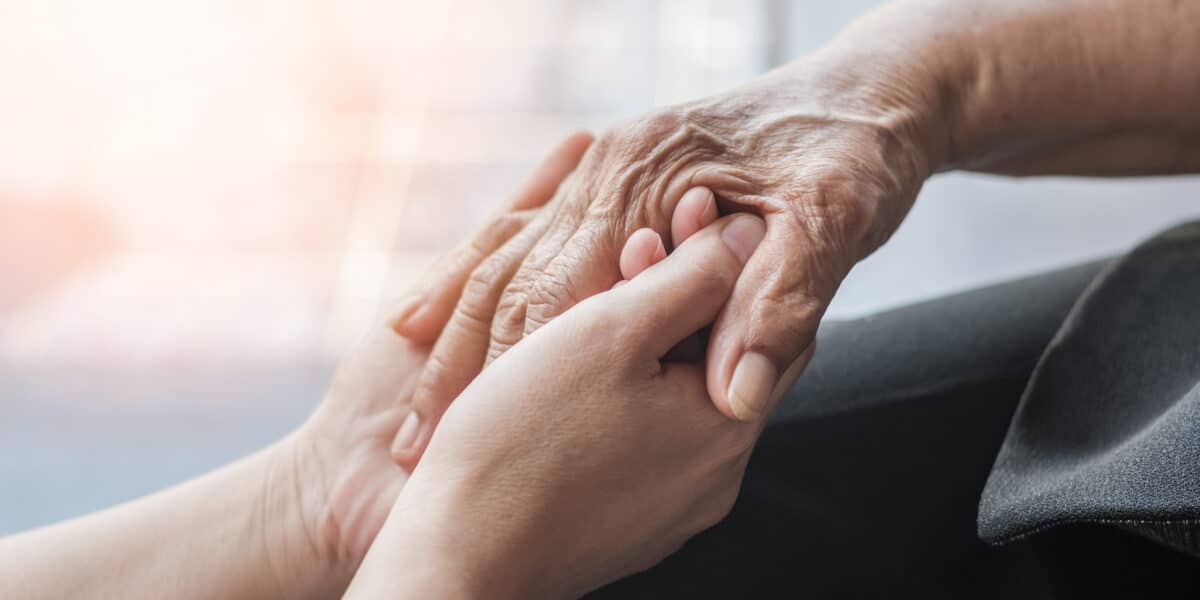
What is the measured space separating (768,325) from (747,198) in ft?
0.47

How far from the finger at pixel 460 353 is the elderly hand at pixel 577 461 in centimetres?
17

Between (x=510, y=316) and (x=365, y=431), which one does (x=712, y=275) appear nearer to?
(x=510, y=316)

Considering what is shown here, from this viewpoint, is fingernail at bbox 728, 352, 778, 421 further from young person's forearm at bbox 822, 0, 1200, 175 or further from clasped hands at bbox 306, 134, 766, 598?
young person's forearm at bbox 822, 0, 1200, 175

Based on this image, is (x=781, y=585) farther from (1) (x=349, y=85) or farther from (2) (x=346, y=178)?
(1) (x=349, y=85)

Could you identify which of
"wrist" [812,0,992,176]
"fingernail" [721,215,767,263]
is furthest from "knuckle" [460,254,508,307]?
"wrist" [812,0,992,176]

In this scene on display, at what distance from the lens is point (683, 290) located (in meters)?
0.72

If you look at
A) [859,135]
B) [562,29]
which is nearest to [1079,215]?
[562,29]

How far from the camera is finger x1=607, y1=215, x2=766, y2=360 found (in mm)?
702

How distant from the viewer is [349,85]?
2775 millimetres

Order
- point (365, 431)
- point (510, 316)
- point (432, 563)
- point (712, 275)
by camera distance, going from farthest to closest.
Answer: point (365, 431), point (510, 316), point (712, 275), point (432, 563)

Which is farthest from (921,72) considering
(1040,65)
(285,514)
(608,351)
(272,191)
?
(272,191)

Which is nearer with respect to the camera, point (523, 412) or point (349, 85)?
point (523, 412)

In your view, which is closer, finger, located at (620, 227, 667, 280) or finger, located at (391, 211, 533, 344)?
finger, located at (620, 227, 667, 280)

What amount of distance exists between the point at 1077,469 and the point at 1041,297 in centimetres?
25
